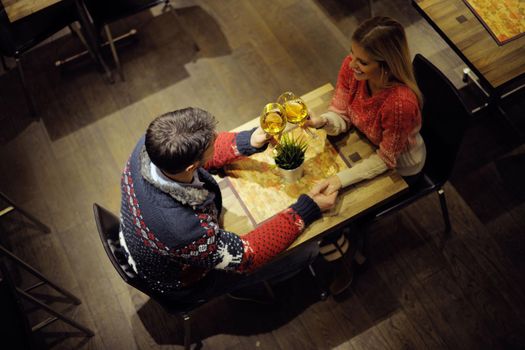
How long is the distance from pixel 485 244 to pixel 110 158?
Answer: 2442mm

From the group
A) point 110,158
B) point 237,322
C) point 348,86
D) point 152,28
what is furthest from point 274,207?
point 152,28

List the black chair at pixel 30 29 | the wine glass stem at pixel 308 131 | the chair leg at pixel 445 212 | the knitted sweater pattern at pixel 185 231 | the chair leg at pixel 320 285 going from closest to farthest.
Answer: the knitted sweater pattern at pixel 185 231, the wine glass stem at pixel 308 131, the chair leg at pixel 445 212, the chair leg at pixel 320 285, the black chair at pixel 30 29

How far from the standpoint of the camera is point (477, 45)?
8.29 feet

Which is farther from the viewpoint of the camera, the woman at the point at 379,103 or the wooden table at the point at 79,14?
the wooden table at the point at 79,14

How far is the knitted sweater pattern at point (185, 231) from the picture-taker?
188 centimetres


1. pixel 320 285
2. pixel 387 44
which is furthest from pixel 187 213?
pixel 320 285

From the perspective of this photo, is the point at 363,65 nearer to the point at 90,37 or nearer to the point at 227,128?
the point at 227,128

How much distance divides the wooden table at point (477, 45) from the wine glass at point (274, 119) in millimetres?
1048

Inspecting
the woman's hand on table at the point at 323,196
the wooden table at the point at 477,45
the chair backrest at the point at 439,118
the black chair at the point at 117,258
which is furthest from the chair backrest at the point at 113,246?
the wooden table at the point at 477,45

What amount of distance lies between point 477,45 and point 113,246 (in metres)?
2.02

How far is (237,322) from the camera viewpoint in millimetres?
2830

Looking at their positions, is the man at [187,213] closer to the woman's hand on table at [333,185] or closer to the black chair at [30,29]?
the woman's hand on table at [333,185]

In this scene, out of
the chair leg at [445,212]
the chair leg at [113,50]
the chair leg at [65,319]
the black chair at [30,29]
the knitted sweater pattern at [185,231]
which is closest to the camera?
the knitted sweater pattern at [185,231]

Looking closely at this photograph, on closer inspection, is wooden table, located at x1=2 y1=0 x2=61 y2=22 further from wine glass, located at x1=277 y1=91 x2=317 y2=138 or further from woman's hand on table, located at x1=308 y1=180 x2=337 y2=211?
woman's hand on table, located at x1=308 y1=180 x2=337 y2=211
